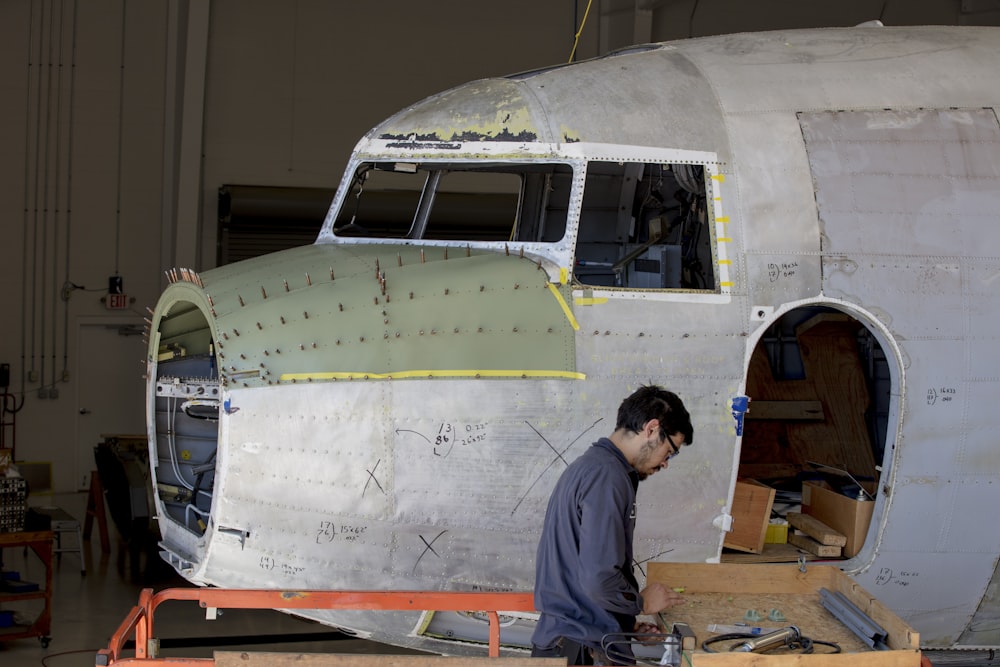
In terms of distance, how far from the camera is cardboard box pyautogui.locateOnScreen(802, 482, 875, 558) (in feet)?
20.8

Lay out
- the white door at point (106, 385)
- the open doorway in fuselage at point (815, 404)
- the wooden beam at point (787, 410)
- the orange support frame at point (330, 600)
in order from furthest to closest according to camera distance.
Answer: the white door at point (106, 385) → the wooden beam at point (787, 410) → the open doorway in fuselage at point (815, 404) → the orange support frame at point (330, 600)

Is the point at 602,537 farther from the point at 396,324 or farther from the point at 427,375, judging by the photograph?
the point at 396,324

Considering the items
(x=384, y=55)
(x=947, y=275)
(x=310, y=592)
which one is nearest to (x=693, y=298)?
(x=947, y=275)

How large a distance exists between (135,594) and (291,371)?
27.3ft

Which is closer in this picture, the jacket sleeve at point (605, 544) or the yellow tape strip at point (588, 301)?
the jacket sleeve at point (605, 544)

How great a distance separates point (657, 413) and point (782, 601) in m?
1.23

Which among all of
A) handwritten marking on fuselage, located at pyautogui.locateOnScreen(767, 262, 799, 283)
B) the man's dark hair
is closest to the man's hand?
the man's dark hair

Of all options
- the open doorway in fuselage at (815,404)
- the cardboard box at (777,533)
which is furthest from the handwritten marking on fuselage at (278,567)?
the open doorway in fuselage at (815,404)

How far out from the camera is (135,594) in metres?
12.9

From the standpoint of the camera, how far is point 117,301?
20188 millimetres

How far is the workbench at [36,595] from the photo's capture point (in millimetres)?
10656

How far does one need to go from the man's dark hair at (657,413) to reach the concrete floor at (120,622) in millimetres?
5813

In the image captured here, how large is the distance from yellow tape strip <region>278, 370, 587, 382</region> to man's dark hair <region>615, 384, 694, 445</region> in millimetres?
1100

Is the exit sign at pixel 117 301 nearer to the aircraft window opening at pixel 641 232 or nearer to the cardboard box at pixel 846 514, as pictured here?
the aircraft window opening at pixel 641 232
